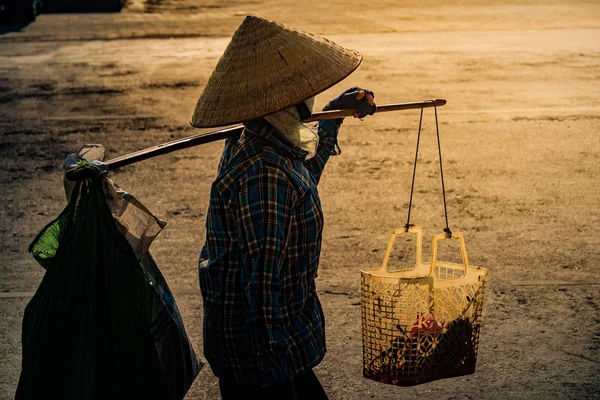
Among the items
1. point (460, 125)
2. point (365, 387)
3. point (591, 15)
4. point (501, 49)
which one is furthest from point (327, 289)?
point (591, 15)

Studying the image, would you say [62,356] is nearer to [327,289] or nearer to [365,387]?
Answer: [365,387]

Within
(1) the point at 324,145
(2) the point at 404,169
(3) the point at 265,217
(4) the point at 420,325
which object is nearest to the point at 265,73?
(3) the point at 265,217

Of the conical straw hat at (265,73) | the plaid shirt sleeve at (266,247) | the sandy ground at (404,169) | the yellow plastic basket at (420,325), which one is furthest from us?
the sandy ground at (404,169)

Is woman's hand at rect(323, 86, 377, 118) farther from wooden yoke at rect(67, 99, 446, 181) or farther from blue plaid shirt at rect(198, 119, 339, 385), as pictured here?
blue plaid shirt at rect(198, 119, 339, 385)

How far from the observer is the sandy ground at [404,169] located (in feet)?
A: 16.9

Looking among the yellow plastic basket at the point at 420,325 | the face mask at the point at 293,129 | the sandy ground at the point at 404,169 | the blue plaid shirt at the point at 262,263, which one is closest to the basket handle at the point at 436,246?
the yellow plastic basket at the point at 420,325

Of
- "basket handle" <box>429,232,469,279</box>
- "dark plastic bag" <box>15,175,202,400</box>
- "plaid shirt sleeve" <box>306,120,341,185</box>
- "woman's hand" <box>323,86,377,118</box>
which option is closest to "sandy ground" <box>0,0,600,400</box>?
"basket handle" <box>429,232,469,279</box>

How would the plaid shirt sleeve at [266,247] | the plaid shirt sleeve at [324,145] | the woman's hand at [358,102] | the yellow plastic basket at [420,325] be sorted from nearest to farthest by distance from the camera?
the plaid shirt sleeve at [266,247] → the yellow plastic basket at [420,325] → the woman's hand at [358,102] → the plaid shirt sleeve at [324,145]

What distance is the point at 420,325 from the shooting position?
376 centimetres

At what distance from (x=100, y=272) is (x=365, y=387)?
187 centimetres

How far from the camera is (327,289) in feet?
19.4

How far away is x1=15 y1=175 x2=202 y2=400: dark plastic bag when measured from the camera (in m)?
3.32

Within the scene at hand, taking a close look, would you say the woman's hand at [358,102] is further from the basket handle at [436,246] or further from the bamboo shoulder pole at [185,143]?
the basket handle at [436,246]

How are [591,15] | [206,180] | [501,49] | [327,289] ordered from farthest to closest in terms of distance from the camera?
[591,15]
[501,49]
[206,180]
[327,289]
